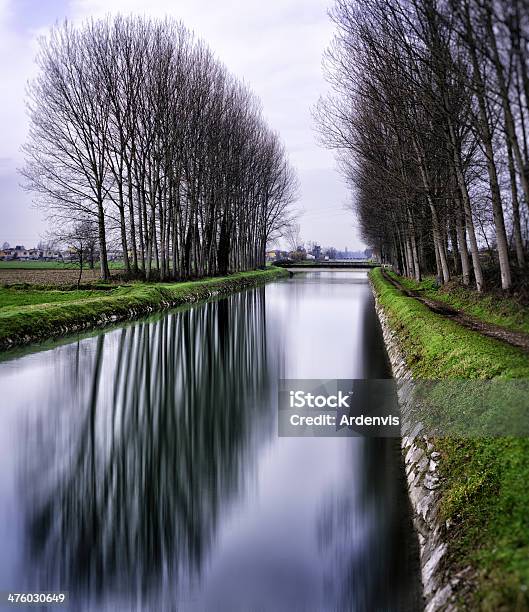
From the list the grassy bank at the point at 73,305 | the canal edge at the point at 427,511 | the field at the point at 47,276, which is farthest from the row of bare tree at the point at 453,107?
the field at the point at 47,276

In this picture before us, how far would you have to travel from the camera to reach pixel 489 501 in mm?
4738

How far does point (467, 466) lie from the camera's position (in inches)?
220

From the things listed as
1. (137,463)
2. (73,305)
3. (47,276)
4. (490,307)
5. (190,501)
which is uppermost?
(47,276)

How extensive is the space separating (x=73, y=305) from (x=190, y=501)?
16.1 m

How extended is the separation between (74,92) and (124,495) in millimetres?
33194

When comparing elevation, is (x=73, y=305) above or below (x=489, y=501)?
above

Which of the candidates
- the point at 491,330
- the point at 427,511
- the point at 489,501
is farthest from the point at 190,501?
the point at 491,330

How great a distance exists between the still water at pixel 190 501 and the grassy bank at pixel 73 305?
453 centimetres

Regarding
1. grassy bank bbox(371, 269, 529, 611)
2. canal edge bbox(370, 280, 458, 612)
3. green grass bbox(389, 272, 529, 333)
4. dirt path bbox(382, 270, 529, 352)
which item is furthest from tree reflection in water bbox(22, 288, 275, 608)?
green grass bbox(389, 272, 529, 333)

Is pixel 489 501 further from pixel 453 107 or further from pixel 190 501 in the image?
pixel 453 107

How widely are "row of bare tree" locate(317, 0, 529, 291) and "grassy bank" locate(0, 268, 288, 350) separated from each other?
1091 centimetres

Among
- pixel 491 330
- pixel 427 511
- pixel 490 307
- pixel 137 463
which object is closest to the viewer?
pixel 427 511

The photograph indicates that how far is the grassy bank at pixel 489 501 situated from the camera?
3.59 meters

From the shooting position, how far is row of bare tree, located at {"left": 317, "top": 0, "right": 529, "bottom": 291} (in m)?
8.38
